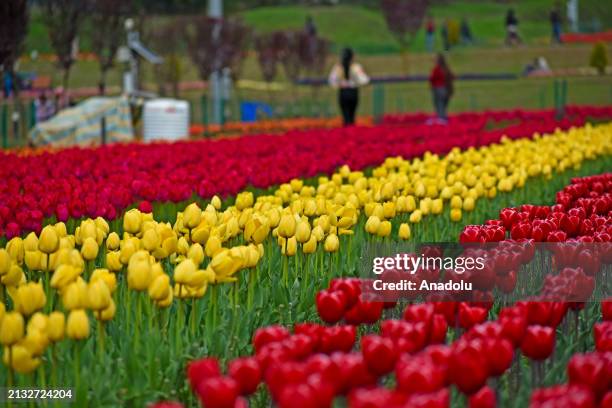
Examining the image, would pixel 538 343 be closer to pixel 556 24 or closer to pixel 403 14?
pixel 403 14

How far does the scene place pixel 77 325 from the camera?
3281mm

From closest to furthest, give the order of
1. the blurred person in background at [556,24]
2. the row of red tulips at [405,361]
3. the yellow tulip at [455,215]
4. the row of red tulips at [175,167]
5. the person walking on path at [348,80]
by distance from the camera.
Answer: the row of red tulips at [405,361], the row of red tulips at [175,167], the yellow tulip at [455,215], the person walking on path at [348,80], the blurred person in background at [556,24]

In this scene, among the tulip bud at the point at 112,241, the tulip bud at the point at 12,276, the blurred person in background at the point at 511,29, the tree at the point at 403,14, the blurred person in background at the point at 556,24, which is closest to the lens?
the tulip bud at the point at 12,276

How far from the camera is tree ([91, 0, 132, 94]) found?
2788cm

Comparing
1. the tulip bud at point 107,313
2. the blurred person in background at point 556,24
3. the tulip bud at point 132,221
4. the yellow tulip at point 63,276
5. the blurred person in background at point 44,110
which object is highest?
the blurred person in background at point 556,24

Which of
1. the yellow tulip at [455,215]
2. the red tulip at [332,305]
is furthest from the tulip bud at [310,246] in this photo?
the yellow tulip at [455,215]

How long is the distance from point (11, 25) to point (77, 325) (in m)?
15.0

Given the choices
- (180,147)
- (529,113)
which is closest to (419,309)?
(180,147)

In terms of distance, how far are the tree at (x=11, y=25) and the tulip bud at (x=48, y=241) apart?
42.3 ft

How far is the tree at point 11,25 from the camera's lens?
16.9 metres

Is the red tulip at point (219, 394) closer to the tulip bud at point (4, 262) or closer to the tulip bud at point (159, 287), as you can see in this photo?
the tulip bud at point (159, 287)

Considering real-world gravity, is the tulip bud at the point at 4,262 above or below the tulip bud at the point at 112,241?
above

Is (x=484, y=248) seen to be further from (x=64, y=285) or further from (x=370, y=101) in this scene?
(x=370, y=101)

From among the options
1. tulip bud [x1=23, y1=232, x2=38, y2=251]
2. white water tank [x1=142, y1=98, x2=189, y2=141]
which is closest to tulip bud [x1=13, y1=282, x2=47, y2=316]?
tulip bud [x1=23, y1=232, x2=38, y2=251]
